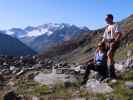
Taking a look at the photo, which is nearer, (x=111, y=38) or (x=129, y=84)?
(x=129, y=84)

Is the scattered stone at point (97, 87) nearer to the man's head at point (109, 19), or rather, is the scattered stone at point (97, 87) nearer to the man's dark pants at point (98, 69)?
the man's dark pants at point (98, 69)

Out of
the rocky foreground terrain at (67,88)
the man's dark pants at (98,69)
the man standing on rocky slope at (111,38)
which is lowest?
the rocky foreground terrain at (67,88)

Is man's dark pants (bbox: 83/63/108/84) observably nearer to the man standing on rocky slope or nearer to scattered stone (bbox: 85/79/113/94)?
the man standing on rocky slope

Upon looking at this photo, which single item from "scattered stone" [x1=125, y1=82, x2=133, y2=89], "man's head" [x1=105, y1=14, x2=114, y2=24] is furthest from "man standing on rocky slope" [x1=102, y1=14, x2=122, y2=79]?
"scattered stone" [x1=125, y1=82, x2=133, y2=89]

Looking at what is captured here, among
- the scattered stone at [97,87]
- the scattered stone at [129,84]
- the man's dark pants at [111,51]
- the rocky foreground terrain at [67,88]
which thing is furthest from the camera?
the man's dark pants at [111,51]

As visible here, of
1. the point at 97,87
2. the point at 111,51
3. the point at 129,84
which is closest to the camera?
the point at 129,84

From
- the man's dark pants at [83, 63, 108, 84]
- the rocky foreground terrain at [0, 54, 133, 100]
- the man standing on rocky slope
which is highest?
the man standing on rocky slope

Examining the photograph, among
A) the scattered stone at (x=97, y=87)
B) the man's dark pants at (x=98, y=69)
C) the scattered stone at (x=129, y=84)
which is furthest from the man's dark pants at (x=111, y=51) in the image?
the scattered stone at (x=129, y=84)

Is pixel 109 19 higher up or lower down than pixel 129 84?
higher up

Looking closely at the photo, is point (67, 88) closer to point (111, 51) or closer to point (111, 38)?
point (111, 51)

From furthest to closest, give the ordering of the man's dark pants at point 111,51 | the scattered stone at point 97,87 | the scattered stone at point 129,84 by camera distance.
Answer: the man's dark pants at point 111,51, the scattered stone at point 97,87, the scattered stone at point 129,84

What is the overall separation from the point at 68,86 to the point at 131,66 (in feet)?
16.4

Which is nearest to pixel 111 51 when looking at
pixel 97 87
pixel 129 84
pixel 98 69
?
pixel 98 69

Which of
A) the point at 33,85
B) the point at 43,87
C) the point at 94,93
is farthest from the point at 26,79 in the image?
the point at 94,93
